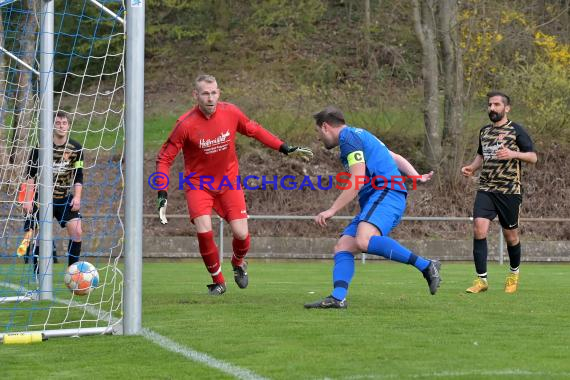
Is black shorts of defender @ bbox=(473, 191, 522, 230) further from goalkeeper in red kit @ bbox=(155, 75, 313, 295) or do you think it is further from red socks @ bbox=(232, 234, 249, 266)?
red socks @ bbox=(232, 234, 249, 266)

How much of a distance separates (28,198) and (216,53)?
20.9 m

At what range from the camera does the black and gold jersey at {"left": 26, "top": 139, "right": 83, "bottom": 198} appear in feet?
38.5

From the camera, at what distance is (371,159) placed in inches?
348

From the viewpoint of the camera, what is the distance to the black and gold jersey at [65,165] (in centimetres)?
1173

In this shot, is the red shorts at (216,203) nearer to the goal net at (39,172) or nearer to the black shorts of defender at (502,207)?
the goal net at (39,172)

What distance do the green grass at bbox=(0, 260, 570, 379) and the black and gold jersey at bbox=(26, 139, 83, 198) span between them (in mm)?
2077

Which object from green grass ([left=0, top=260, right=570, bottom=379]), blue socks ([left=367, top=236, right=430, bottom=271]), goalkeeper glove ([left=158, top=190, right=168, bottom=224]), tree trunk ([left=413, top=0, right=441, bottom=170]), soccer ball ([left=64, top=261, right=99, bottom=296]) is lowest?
green grass ([left=0, top=260, right=570, bottom=379])

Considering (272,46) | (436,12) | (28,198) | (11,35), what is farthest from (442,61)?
(28,198)

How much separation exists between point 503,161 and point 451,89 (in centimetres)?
1558

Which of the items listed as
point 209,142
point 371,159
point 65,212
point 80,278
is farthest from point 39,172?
point 371,159

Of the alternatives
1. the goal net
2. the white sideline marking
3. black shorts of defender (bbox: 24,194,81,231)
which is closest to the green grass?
the white sideline marking

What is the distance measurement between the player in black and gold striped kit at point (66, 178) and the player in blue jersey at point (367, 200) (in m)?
3.84

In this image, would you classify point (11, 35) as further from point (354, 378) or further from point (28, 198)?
point (354, 378)

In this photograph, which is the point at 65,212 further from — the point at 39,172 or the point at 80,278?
the point at 80,278
